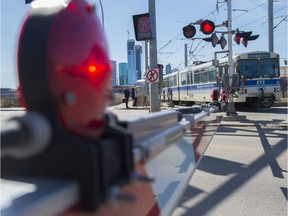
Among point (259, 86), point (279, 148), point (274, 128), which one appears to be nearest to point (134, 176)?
point (279, 148)

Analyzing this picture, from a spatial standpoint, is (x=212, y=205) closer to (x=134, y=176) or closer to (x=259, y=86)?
(x=134, y=176)

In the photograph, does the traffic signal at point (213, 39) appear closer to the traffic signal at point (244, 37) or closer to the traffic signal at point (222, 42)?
the traffic signal at point (222, 42)

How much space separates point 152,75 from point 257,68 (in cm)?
969

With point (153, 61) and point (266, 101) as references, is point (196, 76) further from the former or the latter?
point (153, 61)

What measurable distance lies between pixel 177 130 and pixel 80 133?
3.19ft

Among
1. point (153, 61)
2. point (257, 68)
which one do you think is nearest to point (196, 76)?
point (257, 68)

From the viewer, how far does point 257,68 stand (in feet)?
70.8

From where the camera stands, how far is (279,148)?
9.44 m

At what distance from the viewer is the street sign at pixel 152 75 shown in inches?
547

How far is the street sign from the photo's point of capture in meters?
13.9

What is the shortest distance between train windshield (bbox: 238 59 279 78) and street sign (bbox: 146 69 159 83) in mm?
8901

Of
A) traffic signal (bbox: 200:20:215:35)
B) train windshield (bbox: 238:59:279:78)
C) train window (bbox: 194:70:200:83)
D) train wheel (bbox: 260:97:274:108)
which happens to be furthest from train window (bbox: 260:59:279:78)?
traffic signal (bbox: 200:20:215:35)

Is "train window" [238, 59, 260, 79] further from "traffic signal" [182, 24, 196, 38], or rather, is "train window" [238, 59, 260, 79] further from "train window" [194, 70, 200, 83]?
"traffic signal" [182, 24, 196, 38]

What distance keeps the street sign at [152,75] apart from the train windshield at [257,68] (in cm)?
890
